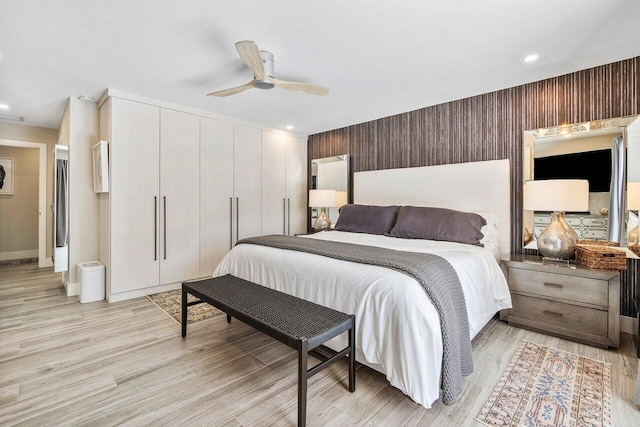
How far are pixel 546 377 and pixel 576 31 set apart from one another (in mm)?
2363

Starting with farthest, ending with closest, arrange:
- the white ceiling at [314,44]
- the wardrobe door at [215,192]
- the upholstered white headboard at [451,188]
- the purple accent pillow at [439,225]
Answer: the wardrobe door at [215,192] → the upholstered white headboard at [451,188] → the purple accent pillow at [439,225] → the white ceiling at [314,44]

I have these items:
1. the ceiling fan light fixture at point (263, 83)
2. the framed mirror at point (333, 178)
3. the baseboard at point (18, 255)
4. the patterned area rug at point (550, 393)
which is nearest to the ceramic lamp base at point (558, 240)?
the patterned area rug at point (550, 393)

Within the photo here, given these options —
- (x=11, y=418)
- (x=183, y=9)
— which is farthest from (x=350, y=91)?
(x=11, y=418)

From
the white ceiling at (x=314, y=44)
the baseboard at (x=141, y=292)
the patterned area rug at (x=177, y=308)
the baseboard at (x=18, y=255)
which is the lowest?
the patterned area rug at (x=177, y=308)

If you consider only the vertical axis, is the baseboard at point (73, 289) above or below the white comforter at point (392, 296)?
below

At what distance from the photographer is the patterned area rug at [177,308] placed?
2.88 meters

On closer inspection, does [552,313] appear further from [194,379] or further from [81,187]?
[81,187]

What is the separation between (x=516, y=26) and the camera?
204 centimetres

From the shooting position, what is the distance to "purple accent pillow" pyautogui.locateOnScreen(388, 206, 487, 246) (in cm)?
281

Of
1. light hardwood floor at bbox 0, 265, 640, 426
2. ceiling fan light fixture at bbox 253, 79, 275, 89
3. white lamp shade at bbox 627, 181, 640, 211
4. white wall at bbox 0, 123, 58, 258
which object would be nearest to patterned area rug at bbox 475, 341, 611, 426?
light hardwood floor at bbox 0, 265, 640, 426

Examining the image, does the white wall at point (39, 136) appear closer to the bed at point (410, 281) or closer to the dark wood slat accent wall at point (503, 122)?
the bed at point (410, 281)

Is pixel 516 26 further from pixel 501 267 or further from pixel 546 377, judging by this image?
pixel 546 377

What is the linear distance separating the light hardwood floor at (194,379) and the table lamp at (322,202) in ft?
7.21

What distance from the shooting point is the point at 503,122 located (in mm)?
3141
